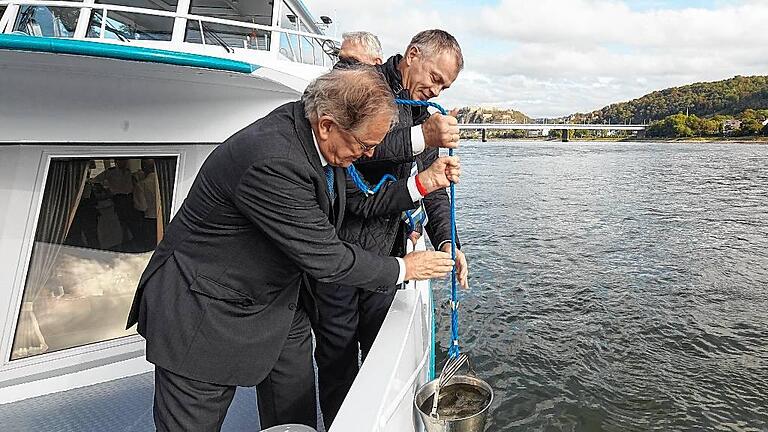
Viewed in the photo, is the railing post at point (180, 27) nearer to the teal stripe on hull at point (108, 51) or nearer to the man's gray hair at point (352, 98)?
the teal stripe on hull at point (108, 51)

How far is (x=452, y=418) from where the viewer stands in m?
1.75

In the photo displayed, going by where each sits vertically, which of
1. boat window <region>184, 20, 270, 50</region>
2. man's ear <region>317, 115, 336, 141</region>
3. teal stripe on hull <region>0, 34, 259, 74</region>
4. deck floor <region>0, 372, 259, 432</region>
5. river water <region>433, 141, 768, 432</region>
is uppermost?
boat window <region>184, 20, 270, 50</region>

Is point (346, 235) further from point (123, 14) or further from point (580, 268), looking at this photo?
point (580, 268)

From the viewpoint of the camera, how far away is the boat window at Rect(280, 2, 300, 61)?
4875mm

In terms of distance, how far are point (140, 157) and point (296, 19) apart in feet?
9.61

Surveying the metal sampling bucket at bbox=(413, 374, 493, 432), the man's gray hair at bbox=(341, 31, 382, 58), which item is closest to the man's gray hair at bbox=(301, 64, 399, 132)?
the metal sampling bucket at bbox=(413, 374, 493, 432)

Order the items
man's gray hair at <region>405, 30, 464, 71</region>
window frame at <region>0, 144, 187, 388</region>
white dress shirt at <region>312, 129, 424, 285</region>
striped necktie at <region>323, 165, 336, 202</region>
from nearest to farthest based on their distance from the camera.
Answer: white dress shirt at <region>312, 129, 424, 285</region> → striped necktie at <region>323, 165, 336, 202</region> → man's gray hair at <region>405, 30, 464, 71</region> → window frame at <region>0, 144, 187, 388</region>

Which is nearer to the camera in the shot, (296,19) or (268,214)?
(268,214)

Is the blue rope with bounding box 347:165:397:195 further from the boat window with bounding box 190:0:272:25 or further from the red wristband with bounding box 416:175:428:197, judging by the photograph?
the boat window with bounding box 190:0:272:25

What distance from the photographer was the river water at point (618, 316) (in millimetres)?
4910

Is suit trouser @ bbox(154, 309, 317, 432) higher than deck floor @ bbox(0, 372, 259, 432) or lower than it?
higher

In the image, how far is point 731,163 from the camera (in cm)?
3053

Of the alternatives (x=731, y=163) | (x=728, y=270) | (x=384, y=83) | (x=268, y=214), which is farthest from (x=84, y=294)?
(x=731, y=163)

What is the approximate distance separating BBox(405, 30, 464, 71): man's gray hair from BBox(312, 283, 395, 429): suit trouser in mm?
977
